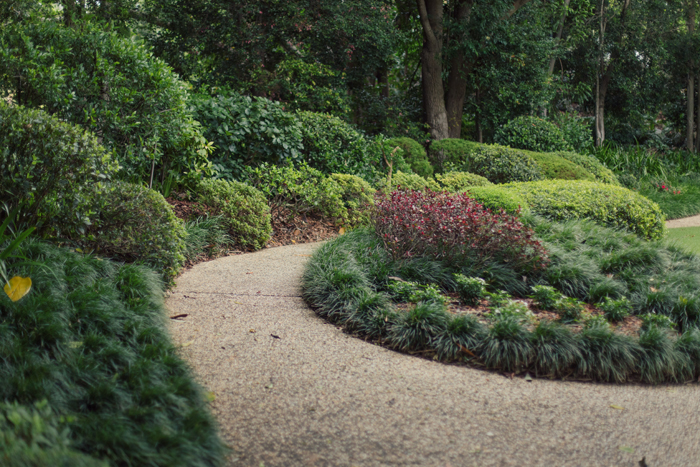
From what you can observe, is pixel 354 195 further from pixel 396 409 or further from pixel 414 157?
pixel 396 409

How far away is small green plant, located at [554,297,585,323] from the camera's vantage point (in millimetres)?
3893

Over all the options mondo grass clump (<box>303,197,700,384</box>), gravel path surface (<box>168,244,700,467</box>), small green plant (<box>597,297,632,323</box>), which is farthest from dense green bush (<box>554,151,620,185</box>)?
gravel path surface (<box>168,244,700,467</box>)

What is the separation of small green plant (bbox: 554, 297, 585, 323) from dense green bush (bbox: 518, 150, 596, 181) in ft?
21.8

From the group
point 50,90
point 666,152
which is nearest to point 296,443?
point 50,90

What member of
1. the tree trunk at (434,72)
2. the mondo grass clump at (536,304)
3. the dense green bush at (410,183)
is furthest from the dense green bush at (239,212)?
the tree trunk at (434,72)

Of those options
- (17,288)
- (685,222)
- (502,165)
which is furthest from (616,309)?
(685,222)

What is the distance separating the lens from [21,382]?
93.0 inches

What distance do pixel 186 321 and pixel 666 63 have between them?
18.0 metres

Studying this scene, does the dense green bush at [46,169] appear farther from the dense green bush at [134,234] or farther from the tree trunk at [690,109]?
the tree trunk at [690,109]

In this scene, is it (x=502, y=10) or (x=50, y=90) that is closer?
(x=50, y=90)

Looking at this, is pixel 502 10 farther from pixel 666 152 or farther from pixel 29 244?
pixel 29 244

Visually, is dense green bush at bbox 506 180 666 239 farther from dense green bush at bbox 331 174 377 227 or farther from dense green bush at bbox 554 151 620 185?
dense green bush at bbox 554 151 620 185

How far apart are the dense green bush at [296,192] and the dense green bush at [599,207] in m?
2.49

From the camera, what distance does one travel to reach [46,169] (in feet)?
12.6
